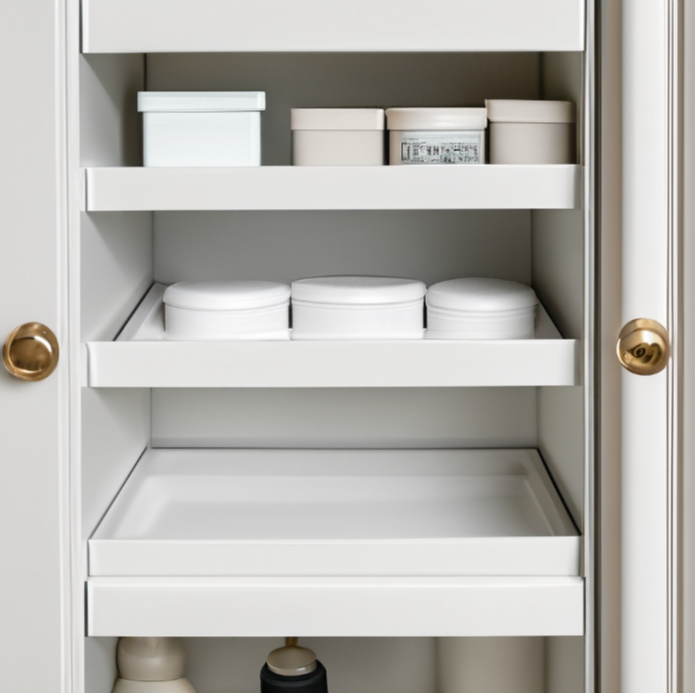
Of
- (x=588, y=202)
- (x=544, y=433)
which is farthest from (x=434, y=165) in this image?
(x=544, y=433)

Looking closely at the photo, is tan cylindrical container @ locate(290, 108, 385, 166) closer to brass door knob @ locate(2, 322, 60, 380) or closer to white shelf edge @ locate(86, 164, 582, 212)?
white shelf edge @ locate(86, 164, 582, 212)

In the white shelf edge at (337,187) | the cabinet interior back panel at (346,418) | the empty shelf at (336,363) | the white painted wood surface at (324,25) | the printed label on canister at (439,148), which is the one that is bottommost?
the cabinet interior back panel at (346,418)

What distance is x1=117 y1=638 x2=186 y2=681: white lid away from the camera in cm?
96

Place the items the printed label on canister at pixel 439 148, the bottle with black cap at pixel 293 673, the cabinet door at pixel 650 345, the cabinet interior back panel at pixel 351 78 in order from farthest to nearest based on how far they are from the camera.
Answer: the cabinet interior back panel at pixel 351 78 → the bottle with black cap at pixel 293 673 → the printed label on canister at pixel 439 148 → the cabinet door at pixel 650 345

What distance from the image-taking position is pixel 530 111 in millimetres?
819

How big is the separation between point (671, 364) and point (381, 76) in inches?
21.0

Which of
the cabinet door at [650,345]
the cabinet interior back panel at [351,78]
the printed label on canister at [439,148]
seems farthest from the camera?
the cabinet interior back panel at [351,78]

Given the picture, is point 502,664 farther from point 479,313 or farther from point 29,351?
point 29,351

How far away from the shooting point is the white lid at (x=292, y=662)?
0.94m

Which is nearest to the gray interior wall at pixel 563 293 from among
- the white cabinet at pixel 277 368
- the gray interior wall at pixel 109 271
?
the white cabinet at pixel 277 368

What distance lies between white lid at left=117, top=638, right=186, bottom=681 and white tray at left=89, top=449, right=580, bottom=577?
0.45 ft

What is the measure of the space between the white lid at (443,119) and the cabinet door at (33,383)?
1.03 ft

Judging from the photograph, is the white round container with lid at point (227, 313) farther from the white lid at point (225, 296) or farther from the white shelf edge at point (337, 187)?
the white shelf edge at point (337, 187)

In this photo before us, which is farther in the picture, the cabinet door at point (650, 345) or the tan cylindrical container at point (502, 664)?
the tan cylindrical container at point (502, 664)
